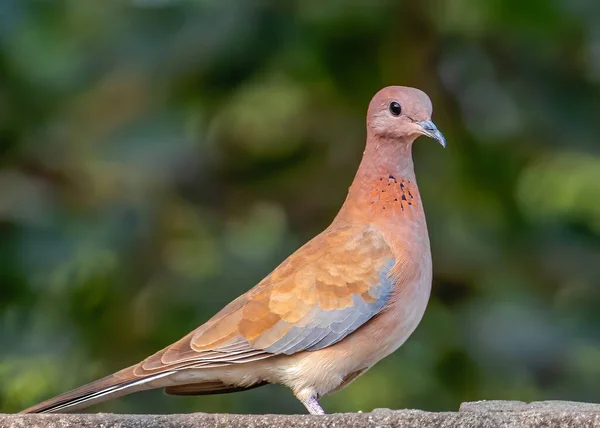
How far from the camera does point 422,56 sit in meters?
6.11

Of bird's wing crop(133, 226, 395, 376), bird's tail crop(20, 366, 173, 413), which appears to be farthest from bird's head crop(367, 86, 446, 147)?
bird's tail crop(20, 366, 173, 413)

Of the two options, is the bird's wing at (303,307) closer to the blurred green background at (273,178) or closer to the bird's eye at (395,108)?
the bird's eye at (395,108)

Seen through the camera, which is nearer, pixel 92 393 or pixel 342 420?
pixel 342 420

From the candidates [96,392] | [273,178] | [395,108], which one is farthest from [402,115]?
[273,178]

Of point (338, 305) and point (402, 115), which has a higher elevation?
point (402, 115)

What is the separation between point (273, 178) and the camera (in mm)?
6246

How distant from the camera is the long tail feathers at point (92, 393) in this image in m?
3.63

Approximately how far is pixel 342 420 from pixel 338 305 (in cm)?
110

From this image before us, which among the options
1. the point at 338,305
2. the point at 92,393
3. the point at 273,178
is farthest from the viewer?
the point at 273,178

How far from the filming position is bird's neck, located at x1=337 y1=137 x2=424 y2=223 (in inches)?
167

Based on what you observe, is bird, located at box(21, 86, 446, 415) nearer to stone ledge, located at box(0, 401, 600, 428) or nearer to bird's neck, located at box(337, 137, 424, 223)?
bird's neck, located at box(337, 137, 424, 223)

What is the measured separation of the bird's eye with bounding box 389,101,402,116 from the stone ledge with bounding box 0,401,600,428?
145cm

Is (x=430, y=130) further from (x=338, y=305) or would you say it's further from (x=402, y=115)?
(x=338, y=305)

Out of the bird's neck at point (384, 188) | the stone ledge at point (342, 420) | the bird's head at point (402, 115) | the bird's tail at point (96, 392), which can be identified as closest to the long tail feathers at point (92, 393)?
the bird's tail at point (96, 392)
